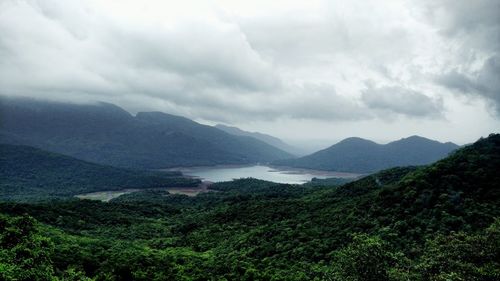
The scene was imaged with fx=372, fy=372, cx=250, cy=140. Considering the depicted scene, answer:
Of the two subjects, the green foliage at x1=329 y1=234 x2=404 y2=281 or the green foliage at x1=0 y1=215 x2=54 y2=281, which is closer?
the green foliage at x1=0 y1=215 x2=54 y2=281

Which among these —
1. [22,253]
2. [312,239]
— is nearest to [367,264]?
[22,253]

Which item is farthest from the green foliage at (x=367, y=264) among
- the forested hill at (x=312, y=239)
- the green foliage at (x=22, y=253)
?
the green foliage at (x=22, y=253)

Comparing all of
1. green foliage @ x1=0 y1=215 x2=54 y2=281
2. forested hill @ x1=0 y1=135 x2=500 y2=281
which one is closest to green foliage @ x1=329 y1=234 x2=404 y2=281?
forested hill @ x1=0 y1=135 x2=500 y2=281

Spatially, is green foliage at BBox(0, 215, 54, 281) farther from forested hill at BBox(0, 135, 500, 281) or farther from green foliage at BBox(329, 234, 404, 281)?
green foliage at BBox(329, 234, 404, 281)

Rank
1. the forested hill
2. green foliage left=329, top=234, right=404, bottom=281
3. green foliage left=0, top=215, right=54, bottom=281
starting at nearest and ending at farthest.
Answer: green foliage left=0, top=215, right=54, bottom=281
green foliage left=329, top=234, right=404, bottom=281
the forested hill

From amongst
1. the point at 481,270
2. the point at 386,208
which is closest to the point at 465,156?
the point at 386,208

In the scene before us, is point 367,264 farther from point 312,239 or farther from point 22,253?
point 312,239

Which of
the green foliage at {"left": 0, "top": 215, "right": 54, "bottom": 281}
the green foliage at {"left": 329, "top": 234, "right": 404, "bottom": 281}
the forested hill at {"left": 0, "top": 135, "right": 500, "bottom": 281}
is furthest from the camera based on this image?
the forested hill at {"left": 0, "top": 135, "right": 500, "bottom": 281}

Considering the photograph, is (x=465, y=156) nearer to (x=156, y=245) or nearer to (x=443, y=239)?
(x=443, y=239)
